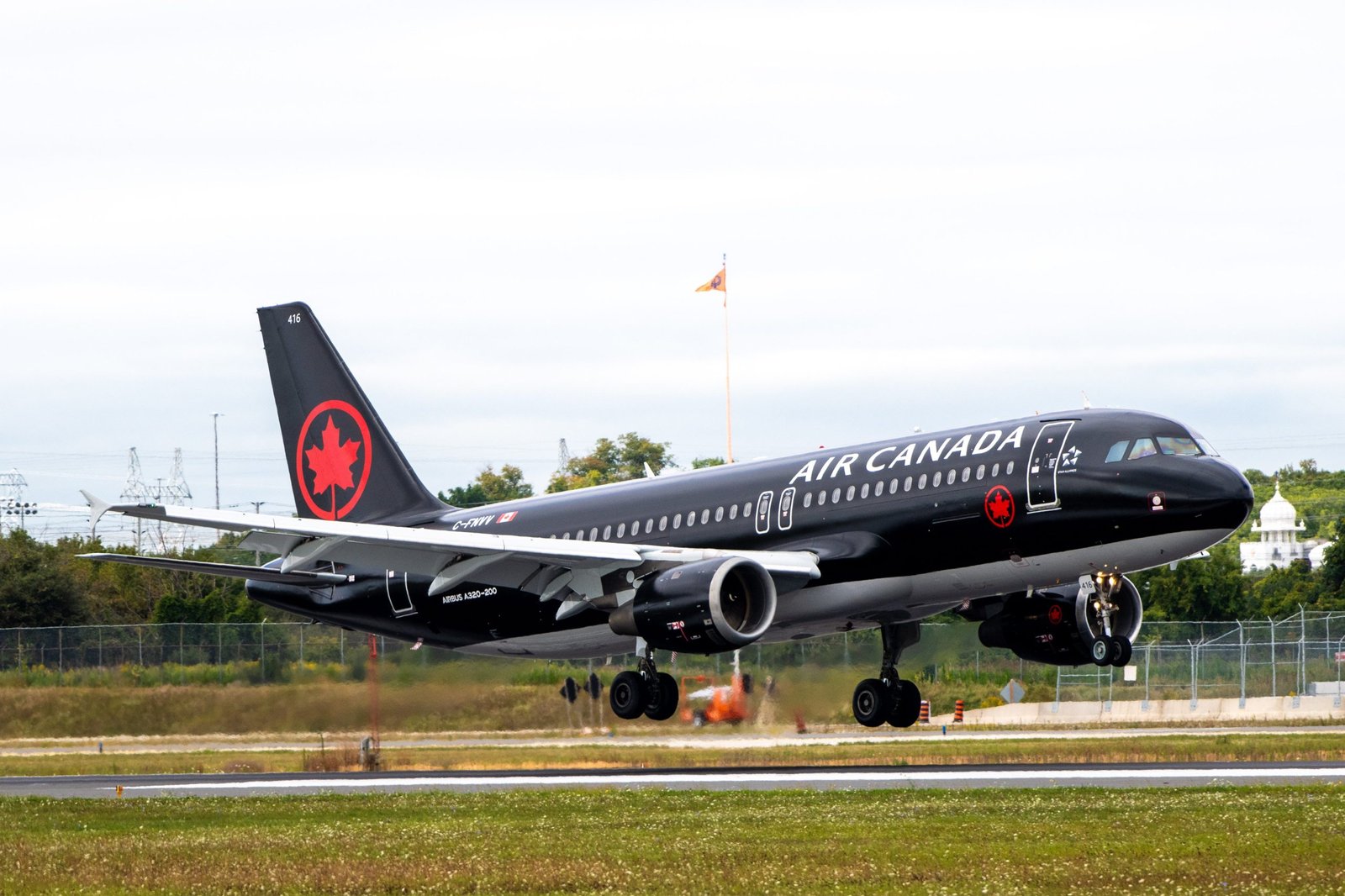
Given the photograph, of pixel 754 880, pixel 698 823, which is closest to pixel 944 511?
pixel 698 823

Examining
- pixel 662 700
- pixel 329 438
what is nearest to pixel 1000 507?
pixel 662 700

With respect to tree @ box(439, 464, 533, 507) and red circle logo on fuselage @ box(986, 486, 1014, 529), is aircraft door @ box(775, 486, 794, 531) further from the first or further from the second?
tree @ box(439, 464, 533, 507)

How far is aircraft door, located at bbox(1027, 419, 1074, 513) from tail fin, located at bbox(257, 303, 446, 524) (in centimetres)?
1735

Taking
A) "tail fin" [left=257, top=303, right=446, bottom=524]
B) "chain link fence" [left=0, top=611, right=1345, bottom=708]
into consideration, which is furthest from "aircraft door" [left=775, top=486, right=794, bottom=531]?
"tail fin" [left=257, top=303, right=446, bottom=524]

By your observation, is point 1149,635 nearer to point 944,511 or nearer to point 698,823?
point 944,511

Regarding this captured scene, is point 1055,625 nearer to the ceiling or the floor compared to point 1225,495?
nearer to the floor

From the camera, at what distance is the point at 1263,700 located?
207 ft

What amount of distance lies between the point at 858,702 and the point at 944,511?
25.1 feet

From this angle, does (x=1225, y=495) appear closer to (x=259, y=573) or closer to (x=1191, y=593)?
(x=259, y=573)

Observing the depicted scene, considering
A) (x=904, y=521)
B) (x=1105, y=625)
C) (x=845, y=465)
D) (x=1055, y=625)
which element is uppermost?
(x=845, y=465)

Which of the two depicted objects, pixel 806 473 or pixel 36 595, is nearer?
pixel 806 473

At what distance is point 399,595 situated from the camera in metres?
44.9

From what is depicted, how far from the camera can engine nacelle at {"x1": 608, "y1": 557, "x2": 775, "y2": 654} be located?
120 ft

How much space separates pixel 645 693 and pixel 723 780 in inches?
137
